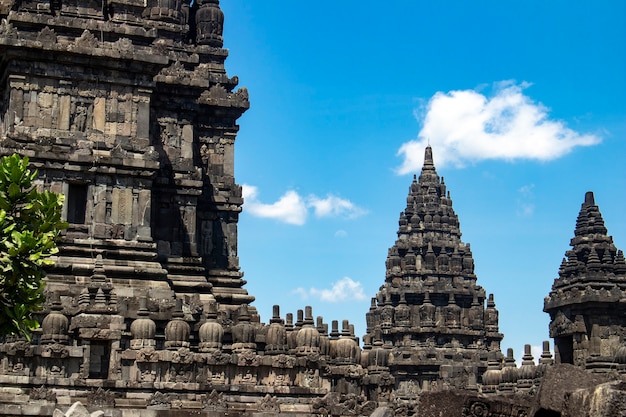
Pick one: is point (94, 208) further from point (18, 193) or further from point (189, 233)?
point (18, 193)

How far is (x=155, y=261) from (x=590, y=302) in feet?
83.7

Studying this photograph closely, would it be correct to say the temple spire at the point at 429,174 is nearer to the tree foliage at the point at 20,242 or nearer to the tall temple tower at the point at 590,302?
the tall temple tower at the point at 590,302

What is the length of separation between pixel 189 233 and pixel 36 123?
8.49m

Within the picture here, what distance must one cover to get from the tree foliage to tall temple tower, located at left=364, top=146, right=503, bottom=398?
176 ft

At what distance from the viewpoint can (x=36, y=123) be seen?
150ft

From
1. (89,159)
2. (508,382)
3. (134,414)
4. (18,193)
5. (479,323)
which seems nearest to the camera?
(18,193)

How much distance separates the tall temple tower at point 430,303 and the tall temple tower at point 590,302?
51.9 feet

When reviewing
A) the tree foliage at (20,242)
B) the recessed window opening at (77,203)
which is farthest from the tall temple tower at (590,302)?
the tree foliage at (20,242)

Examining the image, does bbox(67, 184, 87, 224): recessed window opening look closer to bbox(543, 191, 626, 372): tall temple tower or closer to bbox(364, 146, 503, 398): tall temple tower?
bbox(543, 191, 626, 372): tall temple tower

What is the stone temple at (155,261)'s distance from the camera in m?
39.7

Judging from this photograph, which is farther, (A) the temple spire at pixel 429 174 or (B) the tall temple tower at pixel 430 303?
(A) the temple spire at pixel 429 174

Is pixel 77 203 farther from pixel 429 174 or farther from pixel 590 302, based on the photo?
pixel 429 174

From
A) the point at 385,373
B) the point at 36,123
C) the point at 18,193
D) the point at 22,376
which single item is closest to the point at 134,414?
the point at 22,376

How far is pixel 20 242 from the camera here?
27.6 meters
